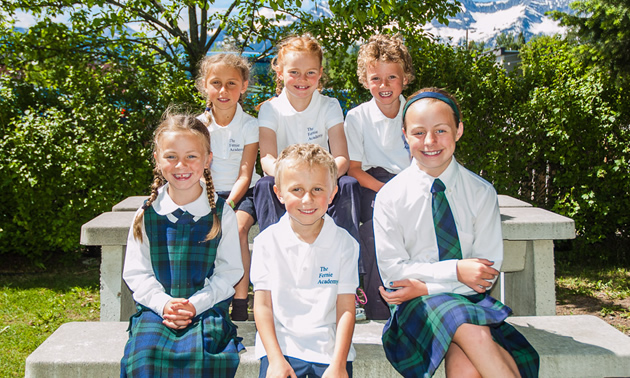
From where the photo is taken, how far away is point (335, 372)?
2043mm

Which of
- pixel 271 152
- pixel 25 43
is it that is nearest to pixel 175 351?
pixel 271 152

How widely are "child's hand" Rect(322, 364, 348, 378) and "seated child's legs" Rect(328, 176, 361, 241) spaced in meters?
0.90

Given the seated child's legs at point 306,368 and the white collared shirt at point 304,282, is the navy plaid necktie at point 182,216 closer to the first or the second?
the white collared shirt at point 304,282

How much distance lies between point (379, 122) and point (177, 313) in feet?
5.87

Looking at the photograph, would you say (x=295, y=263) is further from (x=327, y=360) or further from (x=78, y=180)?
(x=78, y=180)

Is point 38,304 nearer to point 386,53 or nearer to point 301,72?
point 301,72

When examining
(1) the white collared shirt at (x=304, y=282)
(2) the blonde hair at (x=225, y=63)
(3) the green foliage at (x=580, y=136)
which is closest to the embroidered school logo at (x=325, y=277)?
(1) the white collared shirt at (x=304, y=282)

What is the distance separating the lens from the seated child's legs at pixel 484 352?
204 cm

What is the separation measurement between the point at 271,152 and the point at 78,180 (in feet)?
8.35

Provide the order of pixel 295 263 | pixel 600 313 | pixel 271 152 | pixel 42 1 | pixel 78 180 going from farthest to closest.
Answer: pixel 42 1 → pixel 78 180 → pixel 600 313 → pixel 271 152 → pixel 295 263

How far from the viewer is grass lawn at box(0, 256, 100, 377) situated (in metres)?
3.67

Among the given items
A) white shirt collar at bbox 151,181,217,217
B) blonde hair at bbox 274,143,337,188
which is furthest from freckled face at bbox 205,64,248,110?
blonde hair at bbox 274,143,337,188

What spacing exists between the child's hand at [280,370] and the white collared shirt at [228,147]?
156 cm

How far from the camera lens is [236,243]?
Answer: 2.56 m
